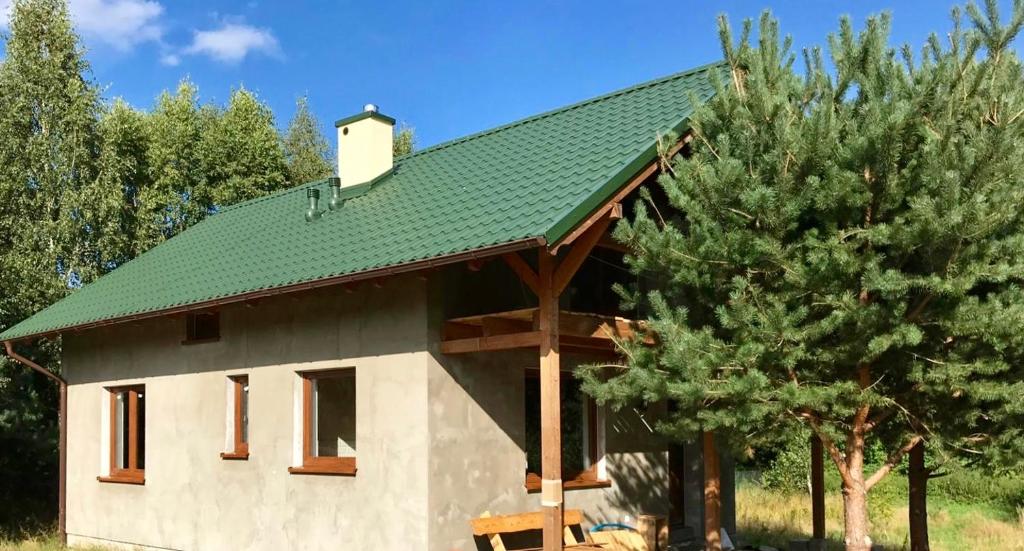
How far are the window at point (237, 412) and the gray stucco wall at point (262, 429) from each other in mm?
121

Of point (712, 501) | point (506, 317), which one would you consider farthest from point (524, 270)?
point (712, 501)

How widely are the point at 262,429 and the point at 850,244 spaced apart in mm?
7115

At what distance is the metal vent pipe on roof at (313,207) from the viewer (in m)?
13.1

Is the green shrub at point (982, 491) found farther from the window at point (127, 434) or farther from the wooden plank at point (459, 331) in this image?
the window at point (127, 434)

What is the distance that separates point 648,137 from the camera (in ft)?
30.7

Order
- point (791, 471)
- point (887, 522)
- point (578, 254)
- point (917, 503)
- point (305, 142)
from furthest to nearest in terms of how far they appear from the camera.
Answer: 1. point (305, 142)
2. point (791, 471)
3. point (887, 522)
4. point (917, 503)
5. point (578, 254)

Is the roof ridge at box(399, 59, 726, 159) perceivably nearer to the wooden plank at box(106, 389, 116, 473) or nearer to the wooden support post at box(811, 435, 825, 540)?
the wooden support post at box(811, 435, 825, 540)

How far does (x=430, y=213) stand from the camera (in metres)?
10.7

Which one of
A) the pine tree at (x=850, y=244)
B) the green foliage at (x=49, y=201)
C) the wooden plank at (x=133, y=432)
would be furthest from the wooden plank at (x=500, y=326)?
the green foliage at (x=49, y=201)

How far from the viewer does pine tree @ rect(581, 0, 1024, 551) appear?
7035 mm

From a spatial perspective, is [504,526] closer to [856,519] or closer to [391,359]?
[391,359]

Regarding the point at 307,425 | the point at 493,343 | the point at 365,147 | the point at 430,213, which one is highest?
the point at 365,147

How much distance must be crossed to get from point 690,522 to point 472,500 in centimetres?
468

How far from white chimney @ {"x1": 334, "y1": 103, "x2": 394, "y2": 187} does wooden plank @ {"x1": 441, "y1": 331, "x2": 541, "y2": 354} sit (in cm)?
466
